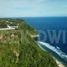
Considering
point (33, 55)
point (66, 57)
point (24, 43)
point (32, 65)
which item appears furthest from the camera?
point (66, 57)

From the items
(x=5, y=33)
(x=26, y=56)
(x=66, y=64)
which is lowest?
(x=66, y=64)

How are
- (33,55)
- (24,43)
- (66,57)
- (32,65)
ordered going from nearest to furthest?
(32,65), (33,55), (24,43), (66,57)

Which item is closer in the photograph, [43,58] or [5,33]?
[43,58]

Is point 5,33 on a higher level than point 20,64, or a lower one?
higher

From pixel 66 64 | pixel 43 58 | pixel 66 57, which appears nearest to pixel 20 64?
pixel 43 58

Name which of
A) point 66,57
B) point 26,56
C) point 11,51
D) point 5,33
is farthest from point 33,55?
point 66,57

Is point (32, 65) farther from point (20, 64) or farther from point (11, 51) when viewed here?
point (11, 51)

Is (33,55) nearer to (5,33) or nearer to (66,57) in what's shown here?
(5,33)

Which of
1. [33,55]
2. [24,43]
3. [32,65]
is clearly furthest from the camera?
[24,43]

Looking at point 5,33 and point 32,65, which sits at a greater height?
point 5,33
